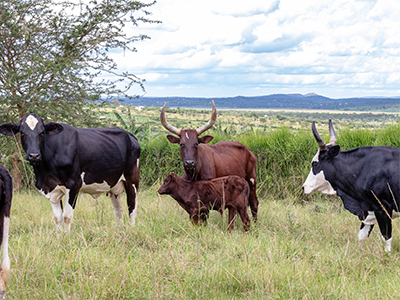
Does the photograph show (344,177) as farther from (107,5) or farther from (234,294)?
(107,5)

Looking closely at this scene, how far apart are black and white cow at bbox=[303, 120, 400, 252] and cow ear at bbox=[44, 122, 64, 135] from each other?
368 cm

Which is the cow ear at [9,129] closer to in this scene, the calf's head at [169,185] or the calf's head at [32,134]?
the calf's head at [32,134]

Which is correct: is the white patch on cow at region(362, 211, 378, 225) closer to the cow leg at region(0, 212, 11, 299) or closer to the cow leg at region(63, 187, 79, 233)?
the cow leg at region(63, 187, 79, 233)

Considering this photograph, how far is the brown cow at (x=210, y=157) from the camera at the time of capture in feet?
20.6

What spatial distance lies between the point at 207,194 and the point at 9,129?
2996mm

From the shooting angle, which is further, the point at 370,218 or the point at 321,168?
the point at 321,168

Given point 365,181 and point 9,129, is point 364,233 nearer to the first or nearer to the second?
point 365,181

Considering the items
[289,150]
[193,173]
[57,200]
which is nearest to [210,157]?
[193,173]

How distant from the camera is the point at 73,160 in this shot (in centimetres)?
593

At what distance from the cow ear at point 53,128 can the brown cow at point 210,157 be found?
5.39 ft

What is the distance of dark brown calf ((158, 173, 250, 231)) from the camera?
598 cm

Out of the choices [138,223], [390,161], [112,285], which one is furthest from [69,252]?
[390,161]

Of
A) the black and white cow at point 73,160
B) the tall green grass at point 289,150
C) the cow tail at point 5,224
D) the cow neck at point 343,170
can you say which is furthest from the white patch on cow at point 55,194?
the cow neck at point 343,170

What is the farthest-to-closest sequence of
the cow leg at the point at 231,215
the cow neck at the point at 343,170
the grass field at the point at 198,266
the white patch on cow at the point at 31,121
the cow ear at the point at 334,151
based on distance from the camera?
the cow leg at the point at 231,215 → the cow ear at the point at 334,151 → the cow neck at the point at 343,170 → the white patch on cow at the point at 31,121 → the grass field at the point at 198,266
